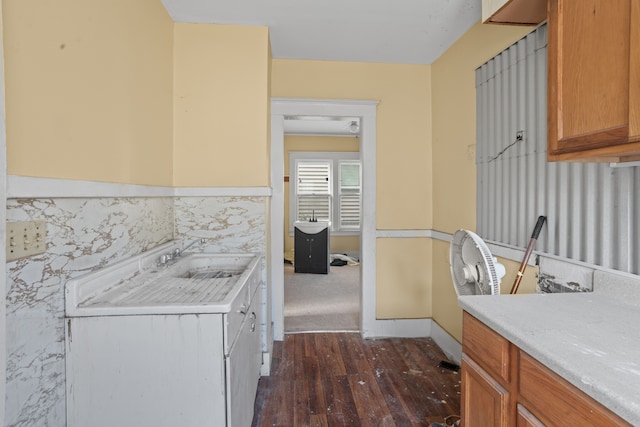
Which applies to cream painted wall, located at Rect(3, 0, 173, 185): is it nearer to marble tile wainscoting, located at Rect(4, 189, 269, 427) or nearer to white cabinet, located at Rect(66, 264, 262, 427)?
marble tile wainscoting, located at Rect(4, 189, 269, 427)

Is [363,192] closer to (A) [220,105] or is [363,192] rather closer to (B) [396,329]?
(B) [396,329]

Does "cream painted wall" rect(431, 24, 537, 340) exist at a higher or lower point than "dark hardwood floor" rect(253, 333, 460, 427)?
higher

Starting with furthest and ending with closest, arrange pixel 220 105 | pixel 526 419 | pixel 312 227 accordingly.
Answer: pixel 312 227 < pixel 220 105 < pixel 526 419

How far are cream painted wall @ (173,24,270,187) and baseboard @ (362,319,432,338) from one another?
170cm

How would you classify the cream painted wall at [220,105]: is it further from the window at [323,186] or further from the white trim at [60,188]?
the window at [323,186]

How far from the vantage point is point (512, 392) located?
1.05m

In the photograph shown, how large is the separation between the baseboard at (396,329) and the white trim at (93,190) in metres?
1.65

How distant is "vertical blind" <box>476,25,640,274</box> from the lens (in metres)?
1.34

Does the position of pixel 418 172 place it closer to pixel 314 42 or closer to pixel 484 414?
pixel 314 42

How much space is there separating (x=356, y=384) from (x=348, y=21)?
253cm

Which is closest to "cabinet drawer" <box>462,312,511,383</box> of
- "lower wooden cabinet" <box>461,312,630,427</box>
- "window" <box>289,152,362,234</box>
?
"lower wooden cabinet" <box>461,312,630,427</box>

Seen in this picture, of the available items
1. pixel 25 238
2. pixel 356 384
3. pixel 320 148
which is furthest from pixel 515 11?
pixel 320 148

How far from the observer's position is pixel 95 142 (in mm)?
1418

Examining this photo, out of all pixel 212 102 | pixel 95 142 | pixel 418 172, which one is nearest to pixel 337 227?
pixel 418 172
